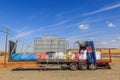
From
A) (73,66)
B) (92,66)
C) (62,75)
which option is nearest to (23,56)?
(73,66)

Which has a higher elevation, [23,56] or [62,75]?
[23,56]

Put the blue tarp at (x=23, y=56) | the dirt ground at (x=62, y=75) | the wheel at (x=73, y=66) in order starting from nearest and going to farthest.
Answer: the dirt ground at (x=62, y=75) → the wheel at (x=73, y=66) → the blue tarp at (x=23, y=56)

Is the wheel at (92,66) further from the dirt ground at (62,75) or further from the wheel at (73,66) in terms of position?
the dirt ground at (62,75)

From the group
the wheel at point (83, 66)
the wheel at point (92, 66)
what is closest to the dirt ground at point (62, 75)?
the wheel at point (92, 66)

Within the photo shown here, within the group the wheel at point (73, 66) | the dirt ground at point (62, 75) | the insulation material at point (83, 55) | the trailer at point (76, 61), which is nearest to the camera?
the dirt ground at point (62, 75)

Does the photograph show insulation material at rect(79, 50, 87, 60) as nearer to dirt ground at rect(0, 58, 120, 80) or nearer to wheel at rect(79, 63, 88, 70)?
wheel at rect(79, 63, 88, 70)

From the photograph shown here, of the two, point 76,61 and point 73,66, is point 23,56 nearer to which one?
point 73,66

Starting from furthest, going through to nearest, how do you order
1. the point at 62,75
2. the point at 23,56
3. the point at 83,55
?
the point at 83,55 → the point at 23,56 → the point at 62,75

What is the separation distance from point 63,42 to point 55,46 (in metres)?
1.28

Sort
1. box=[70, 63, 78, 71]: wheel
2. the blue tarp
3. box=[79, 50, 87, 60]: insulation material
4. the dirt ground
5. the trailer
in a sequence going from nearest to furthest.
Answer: the dirt ground < box=[70, 63, 78, 71]: wheel < the trailer < the blue tarp < box=[79, 50, 87, 60]: insulation material

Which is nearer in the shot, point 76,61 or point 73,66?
point 73,66

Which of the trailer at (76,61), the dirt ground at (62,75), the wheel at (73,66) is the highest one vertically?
the trailer at (76,61)

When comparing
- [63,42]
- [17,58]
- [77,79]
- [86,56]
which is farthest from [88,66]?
[77,79]

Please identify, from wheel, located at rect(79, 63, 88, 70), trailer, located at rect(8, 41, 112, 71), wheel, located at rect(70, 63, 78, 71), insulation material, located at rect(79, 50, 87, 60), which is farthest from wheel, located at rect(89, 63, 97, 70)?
wheel, located at rect(70, 63, 78, 71)
